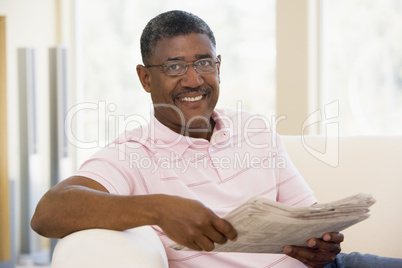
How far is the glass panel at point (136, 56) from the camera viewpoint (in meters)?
4.05

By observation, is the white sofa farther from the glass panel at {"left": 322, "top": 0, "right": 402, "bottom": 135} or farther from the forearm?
the glass panel at {"left": 322, "top": 0, "right": 402, "bottom": 135}

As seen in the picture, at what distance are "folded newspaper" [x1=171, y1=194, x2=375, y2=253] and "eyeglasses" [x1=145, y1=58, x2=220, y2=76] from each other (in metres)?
0.66

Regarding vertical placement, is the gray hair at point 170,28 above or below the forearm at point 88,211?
above

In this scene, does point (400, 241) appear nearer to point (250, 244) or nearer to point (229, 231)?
point (250, 244)

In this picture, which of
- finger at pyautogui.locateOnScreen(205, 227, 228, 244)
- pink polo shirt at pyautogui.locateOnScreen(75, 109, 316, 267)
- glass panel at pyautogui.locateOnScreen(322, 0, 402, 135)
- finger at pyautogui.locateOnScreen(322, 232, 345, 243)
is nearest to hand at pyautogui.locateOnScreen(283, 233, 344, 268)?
finger at pyautogui.locateOnScreen(322, 232, 345, 243)

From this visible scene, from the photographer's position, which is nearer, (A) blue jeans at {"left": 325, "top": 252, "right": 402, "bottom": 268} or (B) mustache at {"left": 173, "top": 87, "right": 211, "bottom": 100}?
(A) blue jeans at {"left": 325, "top": 252, "right": 402, "bottom": 268}

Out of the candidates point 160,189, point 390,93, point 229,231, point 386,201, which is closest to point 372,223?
point 386,201

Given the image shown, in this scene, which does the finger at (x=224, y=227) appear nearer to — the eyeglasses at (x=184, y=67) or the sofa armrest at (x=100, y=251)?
the sofa armrest at (x=100, y=251)

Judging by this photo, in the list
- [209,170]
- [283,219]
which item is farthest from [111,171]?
[283,219]

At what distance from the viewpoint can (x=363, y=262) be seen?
5.53 ft

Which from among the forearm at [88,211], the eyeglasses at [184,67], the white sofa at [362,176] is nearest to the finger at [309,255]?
the forearm at [88,211]

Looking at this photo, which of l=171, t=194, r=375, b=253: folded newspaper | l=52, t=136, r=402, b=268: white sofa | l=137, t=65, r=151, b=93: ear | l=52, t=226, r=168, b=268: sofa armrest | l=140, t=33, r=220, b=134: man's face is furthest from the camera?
l=52, t=136, r=402, b=268: white sofa

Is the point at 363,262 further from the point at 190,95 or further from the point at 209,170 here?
the point at 190,95

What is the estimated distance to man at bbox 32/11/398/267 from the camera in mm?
1483
